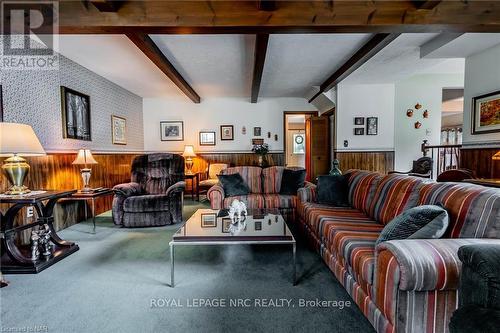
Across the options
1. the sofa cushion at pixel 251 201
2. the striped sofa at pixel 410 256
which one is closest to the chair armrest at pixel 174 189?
the sofa cushion at pixel 251 201

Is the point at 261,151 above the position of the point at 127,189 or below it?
above

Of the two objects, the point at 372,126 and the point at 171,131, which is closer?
the point at 372,126

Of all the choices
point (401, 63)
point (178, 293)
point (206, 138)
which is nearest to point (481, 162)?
point (401, 63)

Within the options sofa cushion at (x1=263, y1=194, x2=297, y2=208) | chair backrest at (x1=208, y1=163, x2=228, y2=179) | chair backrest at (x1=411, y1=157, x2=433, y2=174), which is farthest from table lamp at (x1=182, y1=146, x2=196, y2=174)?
chair backrest at (x1=411, y1=157, x2=433, y2=174)

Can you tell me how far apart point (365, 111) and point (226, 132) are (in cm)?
333

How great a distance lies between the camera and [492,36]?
3.29 meters

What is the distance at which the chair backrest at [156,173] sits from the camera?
4.11 metres

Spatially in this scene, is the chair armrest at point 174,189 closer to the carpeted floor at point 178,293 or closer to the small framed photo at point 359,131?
the carpeted floor at point 178,293

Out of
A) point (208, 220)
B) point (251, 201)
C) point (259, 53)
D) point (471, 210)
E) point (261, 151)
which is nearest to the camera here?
point (471, 210)

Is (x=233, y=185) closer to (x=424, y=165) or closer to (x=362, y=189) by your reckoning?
(x=362, y=189)

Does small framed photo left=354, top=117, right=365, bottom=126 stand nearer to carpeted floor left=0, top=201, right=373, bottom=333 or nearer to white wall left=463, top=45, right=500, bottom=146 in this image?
white wall left=463, top=45, right=500, bottom=146

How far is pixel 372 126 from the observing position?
18.5 feet

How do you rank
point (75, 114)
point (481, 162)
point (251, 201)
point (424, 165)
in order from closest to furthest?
point (251, 201) < point (481, 162) < point (75, 114) < point (424, 165)

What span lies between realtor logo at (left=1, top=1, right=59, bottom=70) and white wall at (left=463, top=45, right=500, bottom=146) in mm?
5445
